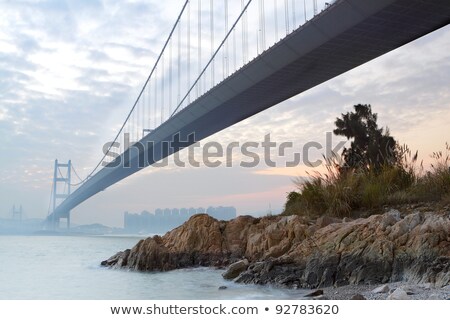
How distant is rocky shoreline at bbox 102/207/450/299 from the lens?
6391mm

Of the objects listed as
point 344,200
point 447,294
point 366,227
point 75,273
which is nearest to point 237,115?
point 75,273

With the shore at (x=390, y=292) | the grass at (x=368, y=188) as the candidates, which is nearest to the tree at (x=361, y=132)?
the grass at (x=368, y=188)

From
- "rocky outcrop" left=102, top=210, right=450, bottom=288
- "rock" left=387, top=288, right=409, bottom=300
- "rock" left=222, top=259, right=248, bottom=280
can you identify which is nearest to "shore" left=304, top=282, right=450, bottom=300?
"rock" left=387, top=288, right=409, bottom=300

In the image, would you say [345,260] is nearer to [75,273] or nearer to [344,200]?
[344,200]

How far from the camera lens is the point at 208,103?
74.6 ft

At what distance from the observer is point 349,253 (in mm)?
7094

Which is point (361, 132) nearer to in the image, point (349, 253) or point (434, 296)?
point (349, 253)

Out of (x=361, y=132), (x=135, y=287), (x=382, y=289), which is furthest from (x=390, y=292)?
(x=361, y=132)

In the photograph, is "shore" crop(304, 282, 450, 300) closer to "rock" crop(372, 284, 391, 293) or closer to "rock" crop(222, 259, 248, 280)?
"rock" crop(372, 284, 391, 293)

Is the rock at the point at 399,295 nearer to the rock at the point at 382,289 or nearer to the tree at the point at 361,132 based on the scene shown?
the rock at the point at 382,289

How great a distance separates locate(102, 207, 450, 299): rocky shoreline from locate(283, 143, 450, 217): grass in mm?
684

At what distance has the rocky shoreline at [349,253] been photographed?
6391 mm

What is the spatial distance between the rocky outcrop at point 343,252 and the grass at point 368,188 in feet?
2.89
